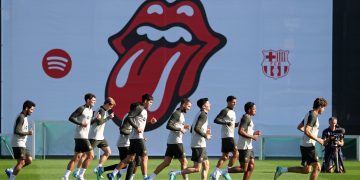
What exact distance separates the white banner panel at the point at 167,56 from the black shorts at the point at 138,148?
15118 millimetres

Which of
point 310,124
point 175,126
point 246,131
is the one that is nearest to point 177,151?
point 175,126

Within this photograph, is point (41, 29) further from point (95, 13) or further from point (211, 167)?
point (211, 167)

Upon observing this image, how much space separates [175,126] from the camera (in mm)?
23609

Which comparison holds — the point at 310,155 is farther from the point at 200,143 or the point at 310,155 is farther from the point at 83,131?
the point at 83,131

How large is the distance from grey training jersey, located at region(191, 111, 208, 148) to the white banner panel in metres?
14.9

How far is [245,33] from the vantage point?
127 feet

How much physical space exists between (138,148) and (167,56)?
1560 centimetres

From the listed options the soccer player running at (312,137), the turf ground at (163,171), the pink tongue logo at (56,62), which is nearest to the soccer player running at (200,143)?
the soccer player running at (312,137)

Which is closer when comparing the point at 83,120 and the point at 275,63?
the point at 83,120

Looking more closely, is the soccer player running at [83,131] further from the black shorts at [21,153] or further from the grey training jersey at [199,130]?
the grey training jersey at [199,130]

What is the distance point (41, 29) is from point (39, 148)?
4.19m

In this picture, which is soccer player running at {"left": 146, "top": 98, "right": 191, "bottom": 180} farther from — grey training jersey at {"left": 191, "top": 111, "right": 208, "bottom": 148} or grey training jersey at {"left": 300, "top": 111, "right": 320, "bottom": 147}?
grey training jersey at {"left": 300, "top": 111, "right": 320, "bottom": 147}

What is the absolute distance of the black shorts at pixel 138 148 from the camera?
2311 cm

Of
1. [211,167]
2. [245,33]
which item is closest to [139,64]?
[245,33]
